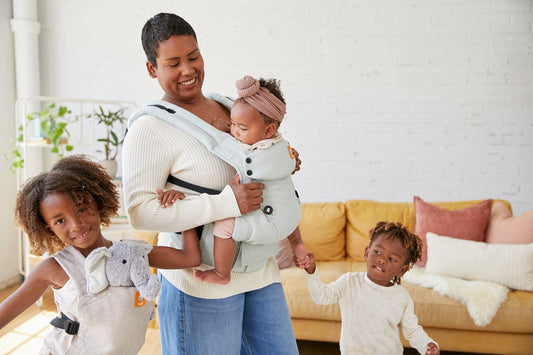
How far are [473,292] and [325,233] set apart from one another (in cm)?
105

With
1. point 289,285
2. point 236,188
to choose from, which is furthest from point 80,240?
point 289,285

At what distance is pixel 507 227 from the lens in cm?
318

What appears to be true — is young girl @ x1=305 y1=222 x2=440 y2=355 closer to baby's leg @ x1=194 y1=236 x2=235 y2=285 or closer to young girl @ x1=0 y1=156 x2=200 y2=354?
baby's leg @ x1=194 y1=236 x2=235 y2=285

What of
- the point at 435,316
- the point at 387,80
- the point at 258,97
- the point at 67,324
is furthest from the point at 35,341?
the point at 387,80

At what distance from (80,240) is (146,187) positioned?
220mm

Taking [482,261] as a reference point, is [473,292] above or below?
below

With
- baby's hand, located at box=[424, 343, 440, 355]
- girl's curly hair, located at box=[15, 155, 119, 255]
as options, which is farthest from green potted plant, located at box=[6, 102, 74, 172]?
baby's hand, located at box=[424, 343, 440, 355]

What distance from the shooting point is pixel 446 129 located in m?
3.79

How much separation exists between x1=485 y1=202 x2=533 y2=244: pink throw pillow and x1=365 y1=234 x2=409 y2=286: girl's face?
160 cm

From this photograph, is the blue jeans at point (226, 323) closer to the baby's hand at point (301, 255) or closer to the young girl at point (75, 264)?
the young girl at point (75, 264)

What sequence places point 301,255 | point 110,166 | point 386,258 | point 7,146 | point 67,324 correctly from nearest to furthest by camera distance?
1. point 67,324
2. point 301,255
3. point 386,258
4. point 110,166
5. point 7,146

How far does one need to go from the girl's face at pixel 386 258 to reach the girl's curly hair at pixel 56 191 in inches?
39.1

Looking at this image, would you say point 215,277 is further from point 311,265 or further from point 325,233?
point 325,233

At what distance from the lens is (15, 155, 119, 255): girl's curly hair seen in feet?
4.24
